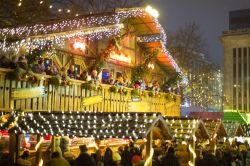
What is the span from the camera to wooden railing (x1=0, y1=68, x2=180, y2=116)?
15531mm

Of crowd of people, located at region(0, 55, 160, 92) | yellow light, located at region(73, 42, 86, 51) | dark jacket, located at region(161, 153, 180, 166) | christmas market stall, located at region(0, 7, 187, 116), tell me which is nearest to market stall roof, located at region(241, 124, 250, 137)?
christmas market stall, located at region(0, 7, 187, 116)

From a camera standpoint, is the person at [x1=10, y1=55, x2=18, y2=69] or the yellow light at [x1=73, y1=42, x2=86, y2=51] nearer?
the person at [x1=10, y1=55, x2=18, y2=69]

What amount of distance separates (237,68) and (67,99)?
65274mm

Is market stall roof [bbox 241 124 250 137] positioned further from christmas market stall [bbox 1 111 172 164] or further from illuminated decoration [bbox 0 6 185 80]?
christmas market stall [bbox 1 111 172 164]

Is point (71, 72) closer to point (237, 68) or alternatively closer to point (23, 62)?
point (23, 62)

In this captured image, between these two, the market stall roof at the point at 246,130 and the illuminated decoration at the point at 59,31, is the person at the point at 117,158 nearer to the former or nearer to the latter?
the illuminated decoration at the point at 59,31

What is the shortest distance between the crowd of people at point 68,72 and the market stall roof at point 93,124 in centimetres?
231

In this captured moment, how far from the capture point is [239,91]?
263 feet

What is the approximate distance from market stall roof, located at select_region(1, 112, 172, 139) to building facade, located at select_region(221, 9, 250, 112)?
6509cm

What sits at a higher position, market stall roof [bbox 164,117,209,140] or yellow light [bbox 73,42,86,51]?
yellow light [bbox 73,42,86,51]

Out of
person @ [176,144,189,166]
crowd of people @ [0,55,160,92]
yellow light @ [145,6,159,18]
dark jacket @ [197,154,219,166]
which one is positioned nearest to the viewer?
dark jacket @ [197,154,219,166]

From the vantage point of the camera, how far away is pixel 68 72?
62.0 feet

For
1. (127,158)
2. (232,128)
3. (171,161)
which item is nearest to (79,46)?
(127,158)

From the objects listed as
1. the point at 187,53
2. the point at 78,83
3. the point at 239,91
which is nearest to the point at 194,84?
the point at 187,53
